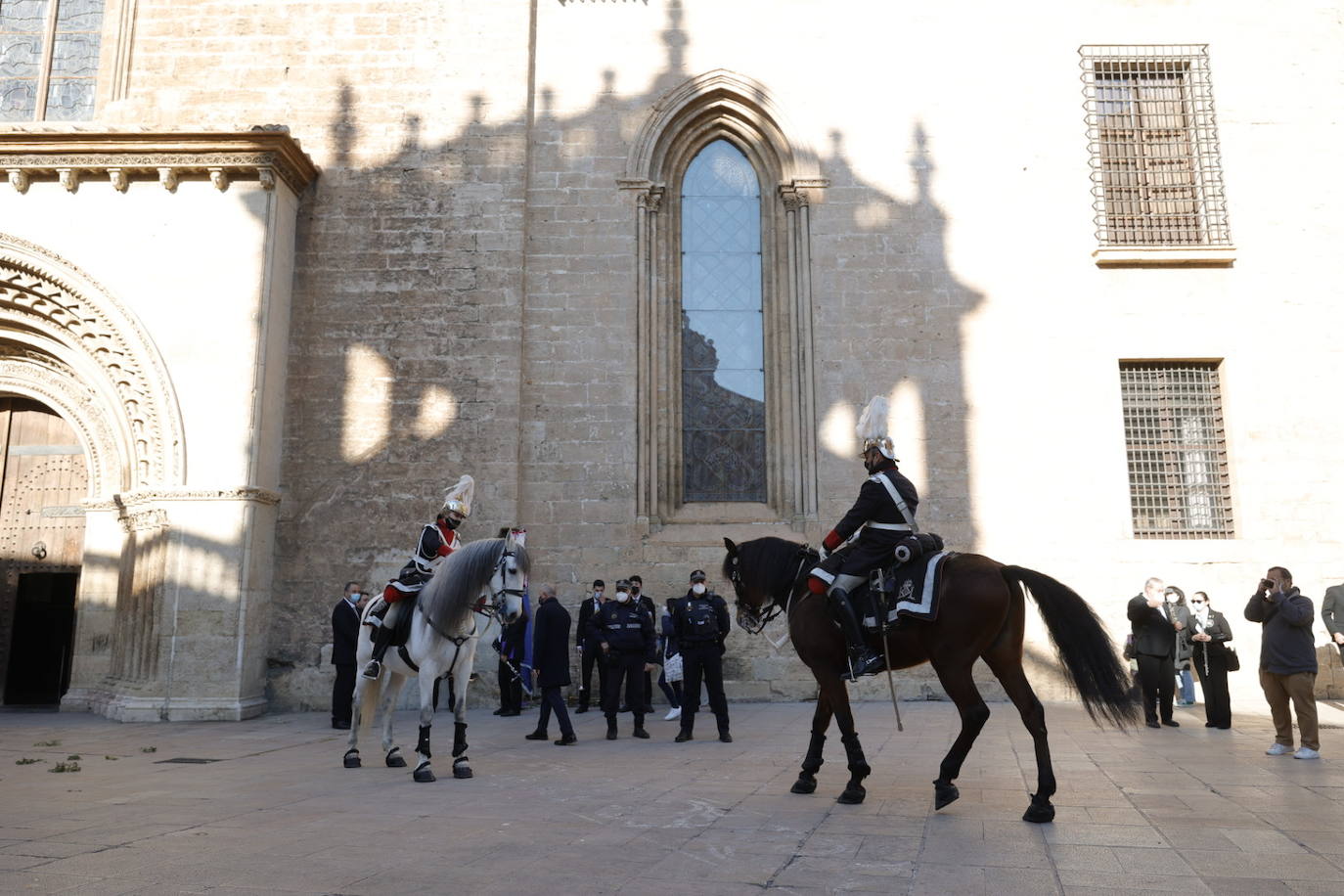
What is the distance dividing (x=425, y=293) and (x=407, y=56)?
3785mm

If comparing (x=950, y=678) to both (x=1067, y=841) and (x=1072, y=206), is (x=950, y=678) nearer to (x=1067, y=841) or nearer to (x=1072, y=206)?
(x=1067, y=841)

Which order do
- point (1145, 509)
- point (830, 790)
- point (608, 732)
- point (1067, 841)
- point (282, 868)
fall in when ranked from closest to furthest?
point (282, 868), point (1067, 841), point (830, 790), point (608, 732), point (1145, 509)

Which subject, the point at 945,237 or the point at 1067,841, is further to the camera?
the point at 945,237

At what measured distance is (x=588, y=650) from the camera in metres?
11.8

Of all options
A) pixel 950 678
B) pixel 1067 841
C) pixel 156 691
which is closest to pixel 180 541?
pixel 156 691

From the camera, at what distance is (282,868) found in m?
4.49

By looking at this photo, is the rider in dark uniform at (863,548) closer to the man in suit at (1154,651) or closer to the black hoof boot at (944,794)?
the black hoof boot at (944,794)

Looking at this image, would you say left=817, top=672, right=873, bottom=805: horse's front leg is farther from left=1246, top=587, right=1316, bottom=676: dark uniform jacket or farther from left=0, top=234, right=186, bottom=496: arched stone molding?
left=0, top=234, right=186, bottom=496: arched stone molding

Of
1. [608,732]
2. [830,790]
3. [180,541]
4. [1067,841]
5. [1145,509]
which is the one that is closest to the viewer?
[1067,841]

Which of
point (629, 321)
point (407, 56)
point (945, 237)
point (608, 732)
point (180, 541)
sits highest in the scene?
point (407, 56)

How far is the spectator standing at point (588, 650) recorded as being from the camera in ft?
35.6

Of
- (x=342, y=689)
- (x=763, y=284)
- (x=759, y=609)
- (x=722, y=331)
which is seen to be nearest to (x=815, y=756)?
(x=759, y=609)

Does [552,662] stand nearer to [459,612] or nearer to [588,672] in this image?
[588,672]

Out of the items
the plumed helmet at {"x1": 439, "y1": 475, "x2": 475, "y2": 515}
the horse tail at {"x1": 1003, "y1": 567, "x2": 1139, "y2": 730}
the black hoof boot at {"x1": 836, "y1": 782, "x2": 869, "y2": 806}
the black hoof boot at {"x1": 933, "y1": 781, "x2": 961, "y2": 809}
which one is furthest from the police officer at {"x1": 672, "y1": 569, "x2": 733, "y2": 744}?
the horse tail at {"x1": 1003, "y1": 567, "x2": 1139, "y2": 730}
